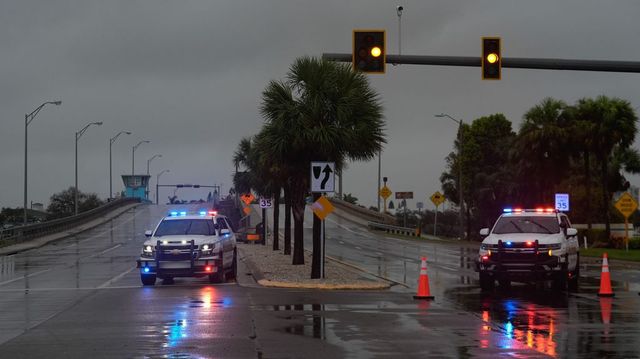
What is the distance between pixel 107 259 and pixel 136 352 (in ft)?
77.9

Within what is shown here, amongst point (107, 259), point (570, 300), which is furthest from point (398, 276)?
point (107, 259)

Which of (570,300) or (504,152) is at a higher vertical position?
(504,152)

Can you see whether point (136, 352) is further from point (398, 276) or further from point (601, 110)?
point (601, 110)

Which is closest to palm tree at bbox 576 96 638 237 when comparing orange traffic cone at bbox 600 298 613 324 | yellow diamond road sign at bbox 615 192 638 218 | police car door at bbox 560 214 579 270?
yellow diamond road sign at bbox 615 192 638 218

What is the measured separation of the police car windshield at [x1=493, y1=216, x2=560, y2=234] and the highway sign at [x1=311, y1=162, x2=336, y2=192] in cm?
438

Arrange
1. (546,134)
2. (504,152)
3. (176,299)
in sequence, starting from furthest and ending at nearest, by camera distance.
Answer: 1. (504,152)
2. (546,134)
3. (176,299)

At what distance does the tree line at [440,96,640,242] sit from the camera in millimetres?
47906

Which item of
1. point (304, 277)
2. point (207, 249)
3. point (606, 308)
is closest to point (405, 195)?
point (304, 277)

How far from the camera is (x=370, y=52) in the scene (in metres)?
20.2

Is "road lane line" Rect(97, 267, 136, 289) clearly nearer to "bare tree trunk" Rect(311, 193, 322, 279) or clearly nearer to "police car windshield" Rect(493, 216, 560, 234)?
"bare tree trunk" Rect(311, 193, 322, 279)

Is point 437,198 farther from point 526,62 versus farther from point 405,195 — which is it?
point 526,62

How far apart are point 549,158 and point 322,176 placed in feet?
112

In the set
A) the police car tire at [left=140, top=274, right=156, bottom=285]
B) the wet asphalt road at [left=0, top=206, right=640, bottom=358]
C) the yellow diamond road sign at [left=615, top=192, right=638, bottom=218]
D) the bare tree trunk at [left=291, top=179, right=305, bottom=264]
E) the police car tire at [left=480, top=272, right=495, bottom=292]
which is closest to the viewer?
→ the wet asphalt road at [left=0, top=206, right=640, bottom=358]

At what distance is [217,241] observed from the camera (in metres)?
22.0
